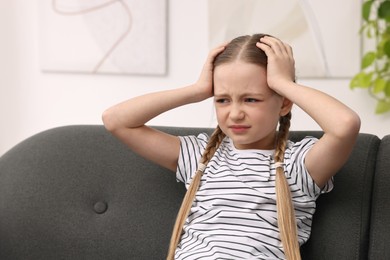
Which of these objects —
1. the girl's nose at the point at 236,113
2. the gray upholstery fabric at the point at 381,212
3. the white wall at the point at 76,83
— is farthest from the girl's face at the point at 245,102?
the white wall at the point at 76,83

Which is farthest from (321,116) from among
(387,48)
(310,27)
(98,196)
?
(310,27)

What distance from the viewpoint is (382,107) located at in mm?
2699

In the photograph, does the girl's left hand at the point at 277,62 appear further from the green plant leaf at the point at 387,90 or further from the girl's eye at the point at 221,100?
the green plant leaf at the point at 387,90

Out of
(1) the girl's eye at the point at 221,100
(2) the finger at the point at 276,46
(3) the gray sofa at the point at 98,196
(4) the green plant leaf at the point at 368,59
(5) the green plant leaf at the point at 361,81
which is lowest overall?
(3) the gray sofa at the point at 98,196

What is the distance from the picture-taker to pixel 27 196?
1.85m

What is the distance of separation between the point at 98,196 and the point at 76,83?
138 cm

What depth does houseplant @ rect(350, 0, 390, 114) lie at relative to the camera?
→ 105 inches

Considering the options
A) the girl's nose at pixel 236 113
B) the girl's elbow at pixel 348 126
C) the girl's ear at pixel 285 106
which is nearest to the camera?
the girl's elbow at pixel 348 126

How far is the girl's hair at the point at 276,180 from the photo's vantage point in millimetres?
1484

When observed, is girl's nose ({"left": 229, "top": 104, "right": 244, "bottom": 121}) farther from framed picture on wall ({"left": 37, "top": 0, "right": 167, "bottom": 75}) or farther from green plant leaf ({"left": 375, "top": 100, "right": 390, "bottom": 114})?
framed picture on wall ({"left": 37, "top": 0, "right": 167, "bottom": 75})

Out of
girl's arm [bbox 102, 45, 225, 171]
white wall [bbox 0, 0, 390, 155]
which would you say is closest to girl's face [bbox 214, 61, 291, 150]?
girl's arm [bbox 102, 45, 225, 171]

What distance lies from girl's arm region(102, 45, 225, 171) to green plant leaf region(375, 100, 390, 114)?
4.22 ft

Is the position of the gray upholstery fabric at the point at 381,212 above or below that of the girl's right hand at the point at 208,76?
below

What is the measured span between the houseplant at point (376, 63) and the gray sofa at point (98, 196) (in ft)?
3.40
